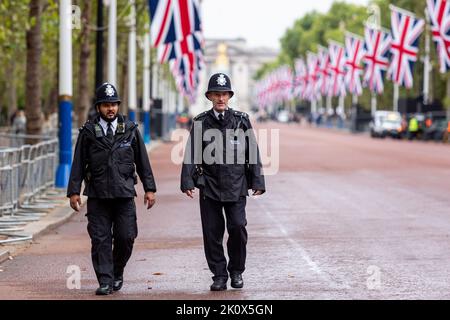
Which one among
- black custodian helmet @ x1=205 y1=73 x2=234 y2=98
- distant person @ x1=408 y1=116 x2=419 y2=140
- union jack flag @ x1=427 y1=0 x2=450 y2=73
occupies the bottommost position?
distant person @ x1=408 y1=116 x2=419 y2=140

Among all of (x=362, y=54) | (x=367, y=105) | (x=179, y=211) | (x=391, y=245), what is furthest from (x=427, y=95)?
(x=391, y=245)

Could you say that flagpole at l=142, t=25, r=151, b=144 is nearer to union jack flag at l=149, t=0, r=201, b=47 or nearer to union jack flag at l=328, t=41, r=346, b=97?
union jack flag at l=149, t=0, r=201, b=47

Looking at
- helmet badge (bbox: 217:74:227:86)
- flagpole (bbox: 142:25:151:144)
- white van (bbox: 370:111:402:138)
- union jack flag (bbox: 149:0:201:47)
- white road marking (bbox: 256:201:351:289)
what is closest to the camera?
helmet badge (bbox: 217:74:227:86)

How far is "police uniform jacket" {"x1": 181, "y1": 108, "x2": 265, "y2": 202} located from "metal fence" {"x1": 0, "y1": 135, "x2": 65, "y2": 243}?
197 inches

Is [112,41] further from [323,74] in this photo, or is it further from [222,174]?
[323,74]

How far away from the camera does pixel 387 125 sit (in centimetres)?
7738

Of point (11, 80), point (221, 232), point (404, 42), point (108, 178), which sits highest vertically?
point (404, 42)

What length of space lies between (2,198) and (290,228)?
419 cm

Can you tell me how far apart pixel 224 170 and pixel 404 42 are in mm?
47803

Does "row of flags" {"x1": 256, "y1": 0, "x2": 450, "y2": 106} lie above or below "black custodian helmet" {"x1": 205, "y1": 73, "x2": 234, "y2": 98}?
above

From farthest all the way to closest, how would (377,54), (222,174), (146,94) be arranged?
1. (377,54)
2. (146,94)
3. (222,174)

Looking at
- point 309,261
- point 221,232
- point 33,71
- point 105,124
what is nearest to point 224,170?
point 221,232

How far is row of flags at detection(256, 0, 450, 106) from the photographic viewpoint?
50.2 m

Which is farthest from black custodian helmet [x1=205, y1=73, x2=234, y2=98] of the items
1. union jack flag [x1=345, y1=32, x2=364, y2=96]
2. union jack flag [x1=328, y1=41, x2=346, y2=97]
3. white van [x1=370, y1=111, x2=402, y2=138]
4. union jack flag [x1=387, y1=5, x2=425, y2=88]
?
union jack flag [x1=328, y1=41, x2=346, y2=97]
